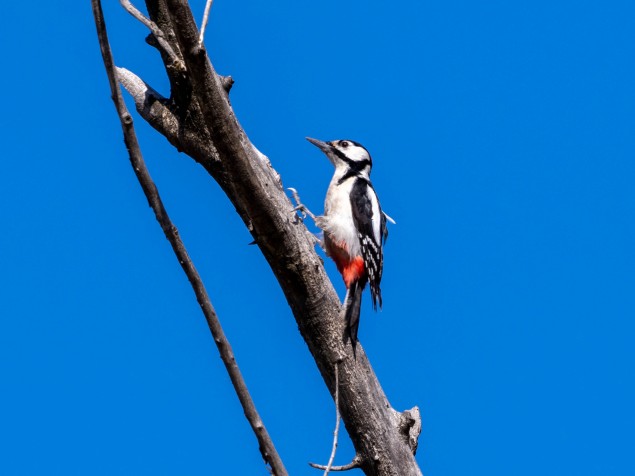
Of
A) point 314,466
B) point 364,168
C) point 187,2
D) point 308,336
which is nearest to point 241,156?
point 187,2

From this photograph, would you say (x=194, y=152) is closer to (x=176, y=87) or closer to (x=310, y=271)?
(x=176, y=87)

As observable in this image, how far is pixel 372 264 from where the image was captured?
6250mm

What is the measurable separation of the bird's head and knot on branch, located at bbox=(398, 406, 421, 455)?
2740 millimetres

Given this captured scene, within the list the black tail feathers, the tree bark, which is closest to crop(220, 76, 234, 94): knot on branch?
the tree bark

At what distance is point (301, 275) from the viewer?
439cm

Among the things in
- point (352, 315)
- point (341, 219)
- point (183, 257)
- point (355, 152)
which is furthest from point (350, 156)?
point (183, 257)

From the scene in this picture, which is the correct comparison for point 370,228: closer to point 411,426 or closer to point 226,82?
point 411,426

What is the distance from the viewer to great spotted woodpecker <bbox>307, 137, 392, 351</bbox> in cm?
618

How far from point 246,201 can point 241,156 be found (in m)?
0.24

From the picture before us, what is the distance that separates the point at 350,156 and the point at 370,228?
0.96 m

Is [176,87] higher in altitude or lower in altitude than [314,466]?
higher

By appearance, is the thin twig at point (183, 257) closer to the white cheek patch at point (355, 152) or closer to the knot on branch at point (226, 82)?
the knot on branch at point (226, 82)

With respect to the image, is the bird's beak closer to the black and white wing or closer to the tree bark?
the black and white wing

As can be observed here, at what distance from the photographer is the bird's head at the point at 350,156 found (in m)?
7.27
